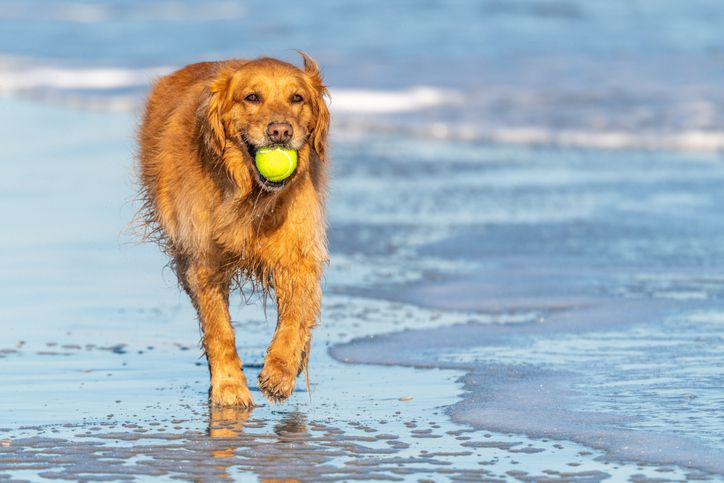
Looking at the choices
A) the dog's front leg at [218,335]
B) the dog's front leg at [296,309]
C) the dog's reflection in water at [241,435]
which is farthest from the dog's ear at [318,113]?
the dog's reflection in water at [241,435]

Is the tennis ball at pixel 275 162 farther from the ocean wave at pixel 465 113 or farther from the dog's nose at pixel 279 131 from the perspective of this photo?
the ocean wave at pixel 465 113

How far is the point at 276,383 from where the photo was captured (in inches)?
213

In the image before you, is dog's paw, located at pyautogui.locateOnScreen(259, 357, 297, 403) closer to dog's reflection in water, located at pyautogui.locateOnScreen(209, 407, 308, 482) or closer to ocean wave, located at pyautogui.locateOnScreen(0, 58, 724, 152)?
dog's reflection in water, located at pyautogui.locateOnScreen(209, 407, 308, 482)

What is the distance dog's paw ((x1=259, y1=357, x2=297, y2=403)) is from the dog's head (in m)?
0.72

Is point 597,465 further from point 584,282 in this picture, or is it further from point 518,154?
point 518,154

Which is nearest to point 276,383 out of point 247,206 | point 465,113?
point 247,206

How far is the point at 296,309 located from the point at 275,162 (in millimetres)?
646

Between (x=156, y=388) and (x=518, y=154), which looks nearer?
(x=156, y=388)

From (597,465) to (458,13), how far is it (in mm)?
26015

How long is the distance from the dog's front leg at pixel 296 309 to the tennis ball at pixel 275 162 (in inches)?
17.6

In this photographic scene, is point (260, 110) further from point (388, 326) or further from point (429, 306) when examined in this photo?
point (429, 306)

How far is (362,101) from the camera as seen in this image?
1802 centimetres

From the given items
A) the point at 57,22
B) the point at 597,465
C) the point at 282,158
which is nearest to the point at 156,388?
the point at 282,158

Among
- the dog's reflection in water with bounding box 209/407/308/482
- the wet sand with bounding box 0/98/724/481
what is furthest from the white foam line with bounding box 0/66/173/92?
the dog's reflection in water with bounding box 209/407/308/482
